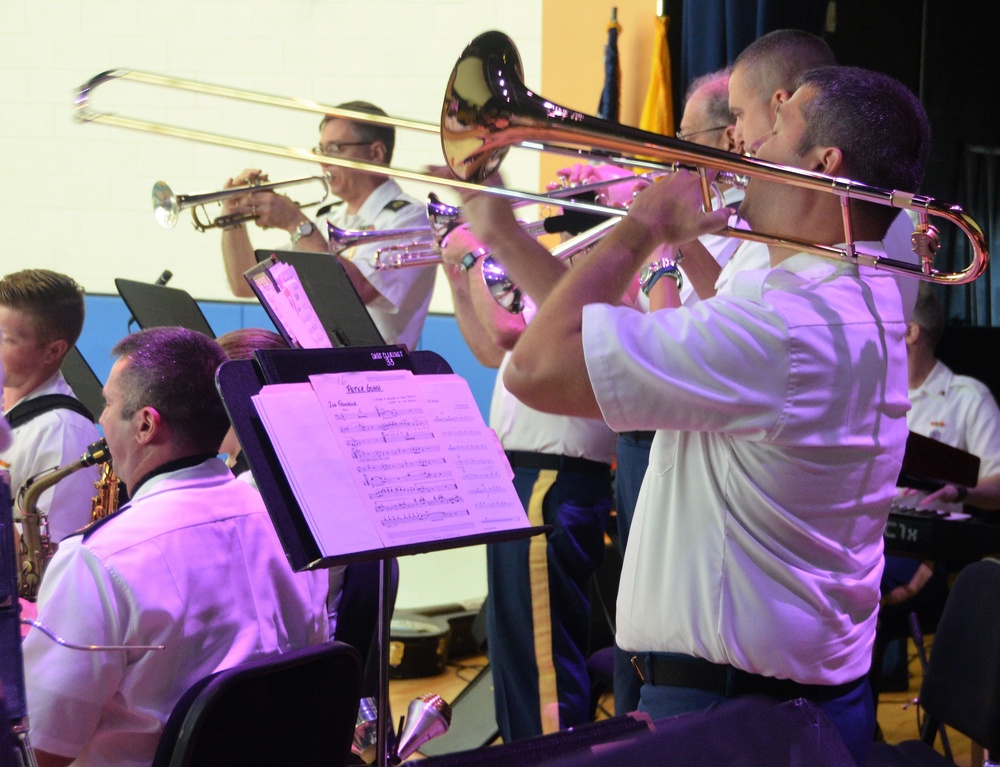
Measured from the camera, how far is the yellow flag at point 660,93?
4.16 meters

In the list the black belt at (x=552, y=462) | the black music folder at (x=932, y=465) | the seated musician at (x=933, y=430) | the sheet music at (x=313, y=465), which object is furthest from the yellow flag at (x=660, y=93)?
the sheet music at (x=313, y=465)

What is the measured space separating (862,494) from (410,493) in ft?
2.03

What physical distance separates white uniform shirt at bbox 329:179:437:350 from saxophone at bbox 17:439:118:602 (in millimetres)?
1041

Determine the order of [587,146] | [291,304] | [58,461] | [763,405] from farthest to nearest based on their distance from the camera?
[58,461] < [291,304] < [587,146] < [763,405]

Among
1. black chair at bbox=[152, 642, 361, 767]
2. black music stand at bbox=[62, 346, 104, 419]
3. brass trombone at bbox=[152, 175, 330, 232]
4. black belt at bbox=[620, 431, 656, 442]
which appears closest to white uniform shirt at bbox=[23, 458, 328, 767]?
black chair at bbox=[152, 642, 361, 767]

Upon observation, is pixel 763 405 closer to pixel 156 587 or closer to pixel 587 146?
pixel 587 146

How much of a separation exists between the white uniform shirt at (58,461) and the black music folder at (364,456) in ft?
4.58

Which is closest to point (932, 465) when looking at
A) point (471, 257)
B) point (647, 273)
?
point (647, 273)

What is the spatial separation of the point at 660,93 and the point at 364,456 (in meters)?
3.02

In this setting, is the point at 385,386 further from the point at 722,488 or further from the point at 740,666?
the point at 740,666

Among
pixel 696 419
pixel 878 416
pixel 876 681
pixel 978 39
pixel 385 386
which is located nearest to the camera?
pixel 696 419

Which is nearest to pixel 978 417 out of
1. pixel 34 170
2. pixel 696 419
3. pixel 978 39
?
pixel 978 39

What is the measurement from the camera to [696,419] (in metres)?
1.36

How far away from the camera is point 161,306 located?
2863 mm
